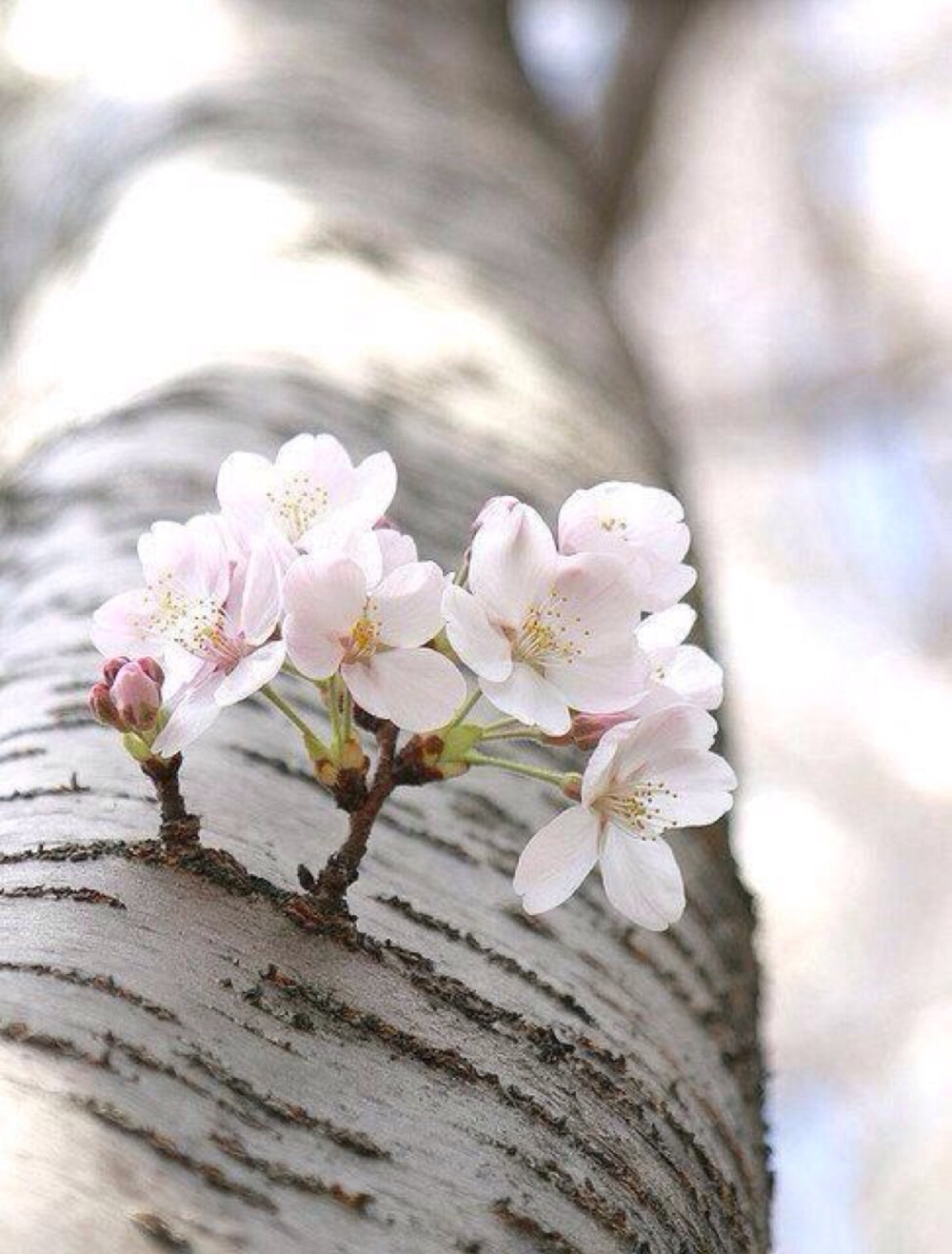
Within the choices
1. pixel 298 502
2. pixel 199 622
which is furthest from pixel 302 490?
→ pixel 199 622

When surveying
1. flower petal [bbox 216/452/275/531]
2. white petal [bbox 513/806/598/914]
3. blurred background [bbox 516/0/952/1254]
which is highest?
blurred background [bbox 516/0/952/1254]

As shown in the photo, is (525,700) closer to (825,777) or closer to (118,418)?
(118,418)

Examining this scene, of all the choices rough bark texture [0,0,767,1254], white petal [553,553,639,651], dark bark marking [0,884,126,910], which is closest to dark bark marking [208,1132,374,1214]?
rough bark texture [0,0,767,1254]

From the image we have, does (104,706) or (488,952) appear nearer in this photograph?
(104,706)

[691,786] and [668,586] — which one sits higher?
[668,586]

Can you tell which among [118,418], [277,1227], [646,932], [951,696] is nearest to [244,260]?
[118,418]

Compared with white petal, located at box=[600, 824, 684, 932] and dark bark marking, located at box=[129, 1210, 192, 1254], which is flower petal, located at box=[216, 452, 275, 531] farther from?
dark bark marking, located at box=[129, 1210, 192, 1254]

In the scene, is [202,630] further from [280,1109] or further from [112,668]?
[280,1109]
